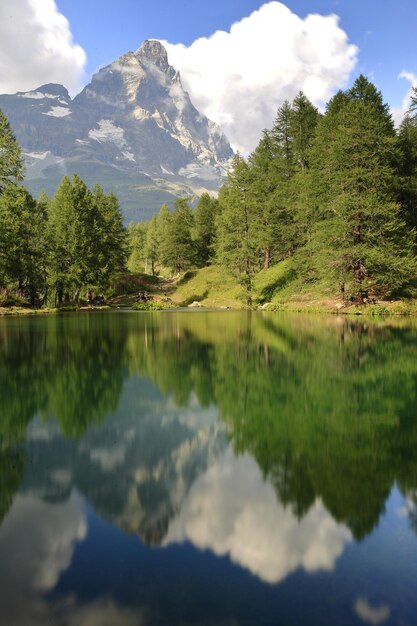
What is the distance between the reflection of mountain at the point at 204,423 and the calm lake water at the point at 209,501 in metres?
0.04

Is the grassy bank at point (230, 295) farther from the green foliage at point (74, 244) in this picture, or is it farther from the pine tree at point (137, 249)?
the pine tree at point (137, 249)

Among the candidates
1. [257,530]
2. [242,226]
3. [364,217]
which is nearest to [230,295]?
[242,226]

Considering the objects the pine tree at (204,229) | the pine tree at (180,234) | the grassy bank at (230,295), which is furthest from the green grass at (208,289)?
the pine tree at (204,229)

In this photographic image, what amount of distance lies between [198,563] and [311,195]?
49725 mm

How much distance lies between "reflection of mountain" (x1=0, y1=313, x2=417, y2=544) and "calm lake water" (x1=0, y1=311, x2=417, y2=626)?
4 centimetres

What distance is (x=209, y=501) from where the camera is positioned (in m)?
6.24

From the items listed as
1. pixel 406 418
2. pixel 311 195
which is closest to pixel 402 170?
pixel 311 195

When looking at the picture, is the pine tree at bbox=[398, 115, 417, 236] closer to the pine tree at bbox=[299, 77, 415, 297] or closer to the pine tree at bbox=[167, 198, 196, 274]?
the pine tree at bbox=[299, 77, 415, 297]

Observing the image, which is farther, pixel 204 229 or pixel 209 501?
pixel 204 229

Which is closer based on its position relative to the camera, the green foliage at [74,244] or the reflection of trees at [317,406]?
the reflection of trees at [317,406]

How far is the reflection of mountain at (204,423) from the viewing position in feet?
21.0

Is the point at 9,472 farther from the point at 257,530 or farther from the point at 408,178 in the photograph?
the point at 408,178

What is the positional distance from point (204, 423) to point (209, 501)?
368cm

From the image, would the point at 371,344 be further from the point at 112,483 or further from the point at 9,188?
the point at 9,188
